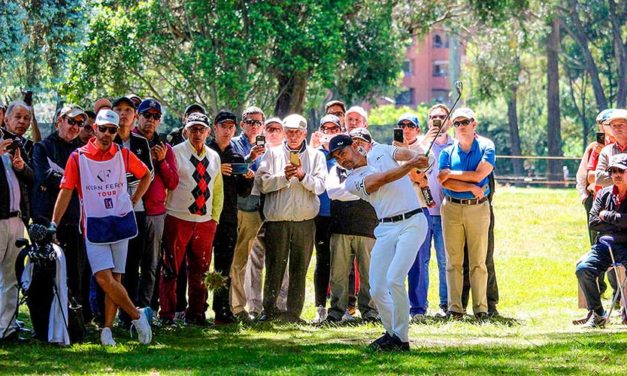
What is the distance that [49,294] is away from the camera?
38.6 feet

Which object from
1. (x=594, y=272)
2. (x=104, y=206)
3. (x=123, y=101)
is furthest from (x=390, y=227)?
(x=594, y=272)

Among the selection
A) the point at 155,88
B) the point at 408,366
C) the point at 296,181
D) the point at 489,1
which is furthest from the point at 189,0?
the point at 408,366

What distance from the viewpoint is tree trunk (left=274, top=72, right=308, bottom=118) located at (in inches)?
1272

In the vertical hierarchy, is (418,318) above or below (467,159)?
below

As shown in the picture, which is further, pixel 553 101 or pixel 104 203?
pixel 553 101

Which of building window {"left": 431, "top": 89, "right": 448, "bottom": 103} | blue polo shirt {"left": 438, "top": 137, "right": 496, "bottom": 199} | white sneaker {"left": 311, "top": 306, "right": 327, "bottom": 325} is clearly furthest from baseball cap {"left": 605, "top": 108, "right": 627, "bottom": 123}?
building window {"left": 431, "top": 89, "right": 448, "bottom": 103}

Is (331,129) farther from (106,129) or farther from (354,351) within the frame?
(354,351)

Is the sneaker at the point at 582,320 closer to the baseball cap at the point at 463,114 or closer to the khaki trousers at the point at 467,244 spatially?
the khaki trousers at the point at 467,244

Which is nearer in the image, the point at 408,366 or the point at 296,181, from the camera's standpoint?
the point at 408,366

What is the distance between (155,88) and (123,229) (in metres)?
22.6

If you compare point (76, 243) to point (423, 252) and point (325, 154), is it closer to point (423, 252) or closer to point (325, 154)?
point (325, 154)

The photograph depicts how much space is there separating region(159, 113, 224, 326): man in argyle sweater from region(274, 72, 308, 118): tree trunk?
18.6 meters

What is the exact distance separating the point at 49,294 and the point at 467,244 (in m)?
5.09

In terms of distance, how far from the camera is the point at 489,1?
119 feet
